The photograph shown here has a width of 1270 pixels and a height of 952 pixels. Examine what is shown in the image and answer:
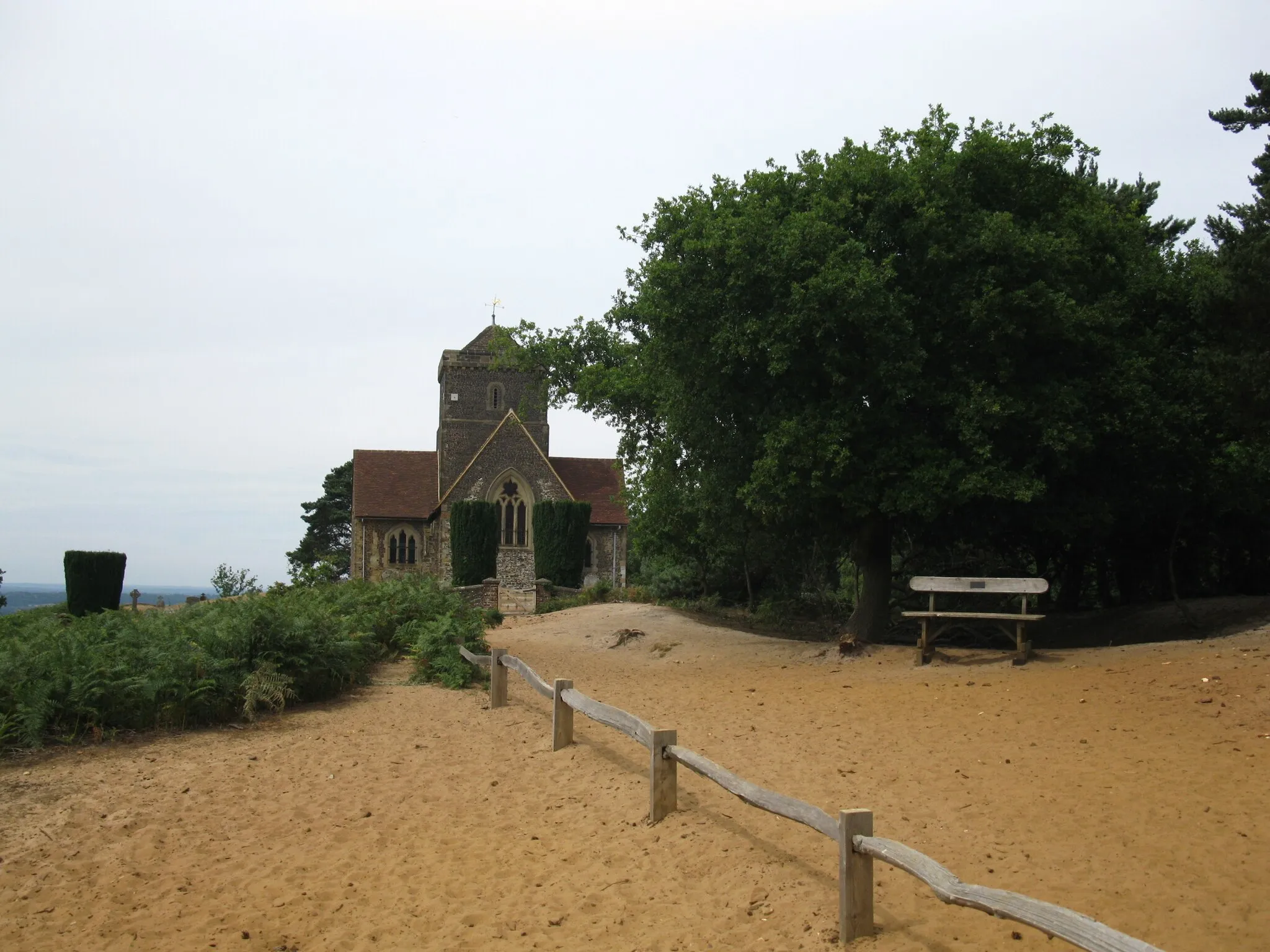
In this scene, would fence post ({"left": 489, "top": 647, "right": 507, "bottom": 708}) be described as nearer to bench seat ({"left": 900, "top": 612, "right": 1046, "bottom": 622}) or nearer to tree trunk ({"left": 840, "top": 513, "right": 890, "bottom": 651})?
bench seat ({"left": 900, "top": 612, "right": 1046, "bottom": 622})

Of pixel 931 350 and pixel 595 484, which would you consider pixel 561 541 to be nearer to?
pixel 595 484

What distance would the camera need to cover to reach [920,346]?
18172 millimetres

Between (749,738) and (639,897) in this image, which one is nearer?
(639,897)

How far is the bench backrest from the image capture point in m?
15.2

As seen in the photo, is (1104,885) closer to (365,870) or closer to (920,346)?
(365,870)

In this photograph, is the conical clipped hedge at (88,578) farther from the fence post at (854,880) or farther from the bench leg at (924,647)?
the fence post at (854,880)

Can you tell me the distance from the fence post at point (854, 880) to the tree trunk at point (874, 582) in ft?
46.2

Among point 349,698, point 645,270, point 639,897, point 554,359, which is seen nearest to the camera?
point 639,897

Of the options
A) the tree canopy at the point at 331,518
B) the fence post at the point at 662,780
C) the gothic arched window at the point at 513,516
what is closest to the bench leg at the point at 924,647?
the fence post at the point at 662,780

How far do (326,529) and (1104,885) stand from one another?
64.0m

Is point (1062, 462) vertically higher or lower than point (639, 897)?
higher

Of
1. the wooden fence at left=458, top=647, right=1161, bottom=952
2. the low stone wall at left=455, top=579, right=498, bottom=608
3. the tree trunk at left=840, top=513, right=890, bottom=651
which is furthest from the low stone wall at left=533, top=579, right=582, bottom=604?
the wooden fence at left=458, top=647, right=1161, bottom=952

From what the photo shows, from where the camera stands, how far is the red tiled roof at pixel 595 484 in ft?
166

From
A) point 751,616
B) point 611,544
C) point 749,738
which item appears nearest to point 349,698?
point 749,738
